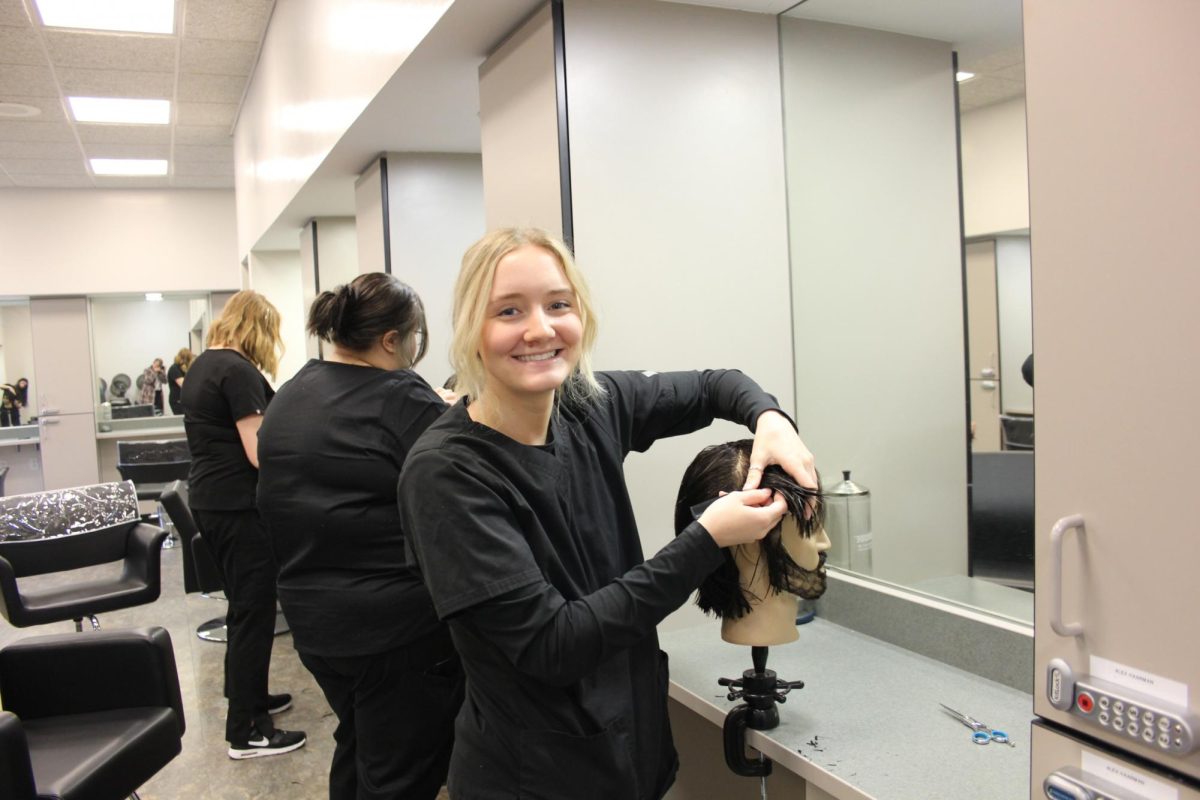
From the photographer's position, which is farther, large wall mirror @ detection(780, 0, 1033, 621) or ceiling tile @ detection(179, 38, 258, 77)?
ceiling tile @ detection(179, 38, 258, 77)

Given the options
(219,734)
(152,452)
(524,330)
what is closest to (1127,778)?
(524,330)

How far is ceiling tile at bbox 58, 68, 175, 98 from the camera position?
16.3ft

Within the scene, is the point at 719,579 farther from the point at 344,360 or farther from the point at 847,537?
the point at 344,360

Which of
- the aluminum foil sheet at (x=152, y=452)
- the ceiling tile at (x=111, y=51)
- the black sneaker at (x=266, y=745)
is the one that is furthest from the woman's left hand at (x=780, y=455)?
the aluminum foil sheet at (x=152, y=452)

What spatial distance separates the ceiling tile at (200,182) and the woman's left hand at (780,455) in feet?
25.5

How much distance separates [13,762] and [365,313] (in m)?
1.15

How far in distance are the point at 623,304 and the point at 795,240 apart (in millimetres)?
518

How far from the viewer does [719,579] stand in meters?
1.48

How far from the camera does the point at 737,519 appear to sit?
1.20 m

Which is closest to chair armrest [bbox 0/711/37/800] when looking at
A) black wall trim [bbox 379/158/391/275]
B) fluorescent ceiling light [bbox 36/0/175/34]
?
black wall trim [bbox 379/158/391/275]

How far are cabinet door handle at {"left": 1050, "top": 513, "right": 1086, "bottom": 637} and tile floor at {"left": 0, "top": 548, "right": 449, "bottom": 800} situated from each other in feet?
6.60

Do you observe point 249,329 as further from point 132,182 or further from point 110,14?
point 132,182

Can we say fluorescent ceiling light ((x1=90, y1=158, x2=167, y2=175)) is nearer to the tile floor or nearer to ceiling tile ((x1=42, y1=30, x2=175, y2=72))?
ceiling tile ((x1=42, y1=30, x2=175, y2=72))

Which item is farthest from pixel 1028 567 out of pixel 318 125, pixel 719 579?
pixel 318 125
